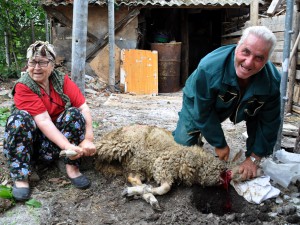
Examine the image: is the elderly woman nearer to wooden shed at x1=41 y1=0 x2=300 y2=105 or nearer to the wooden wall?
the wooden wall

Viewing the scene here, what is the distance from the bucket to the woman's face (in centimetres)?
705

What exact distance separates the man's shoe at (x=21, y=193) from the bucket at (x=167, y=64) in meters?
7.41

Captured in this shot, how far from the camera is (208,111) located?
277 cm

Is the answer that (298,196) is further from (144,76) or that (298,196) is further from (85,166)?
(144,76)

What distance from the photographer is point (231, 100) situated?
9.11 ft

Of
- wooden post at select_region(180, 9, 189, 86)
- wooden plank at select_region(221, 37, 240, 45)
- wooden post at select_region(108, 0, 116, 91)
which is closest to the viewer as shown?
wooden post at select_region(108, 0, 116, 91)

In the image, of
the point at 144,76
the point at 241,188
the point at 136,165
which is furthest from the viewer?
the point at 144,76

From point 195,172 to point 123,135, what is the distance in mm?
850

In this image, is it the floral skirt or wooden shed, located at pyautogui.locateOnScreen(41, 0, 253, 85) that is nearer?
the floral skirt

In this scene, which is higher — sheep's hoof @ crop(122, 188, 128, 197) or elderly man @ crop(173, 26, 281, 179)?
elderly man @ crop(173, 26, 281, 179)

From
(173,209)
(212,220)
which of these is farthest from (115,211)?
(212,220)

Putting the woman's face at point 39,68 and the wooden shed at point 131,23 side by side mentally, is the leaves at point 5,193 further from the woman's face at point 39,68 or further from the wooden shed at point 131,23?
the wooden shed at point 131,23

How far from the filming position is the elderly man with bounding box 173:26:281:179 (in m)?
2.43

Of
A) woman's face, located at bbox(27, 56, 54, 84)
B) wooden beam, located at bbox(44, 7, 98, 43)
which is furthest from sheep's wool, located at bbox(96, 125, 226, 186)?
wooden beam, located at bbox(44, 7, 98, 43)
